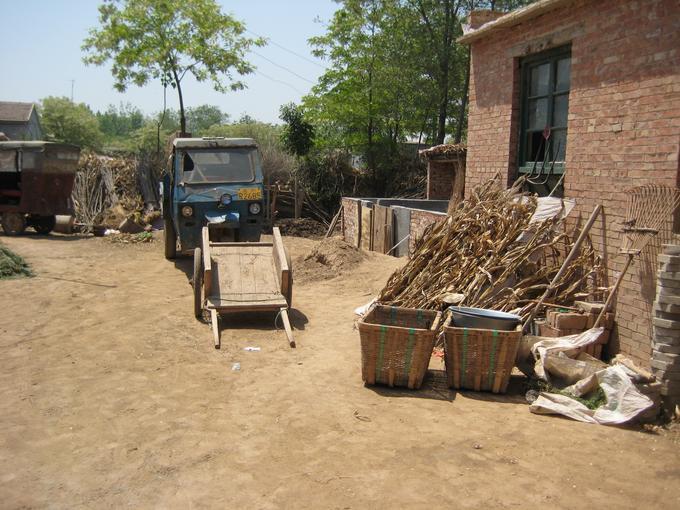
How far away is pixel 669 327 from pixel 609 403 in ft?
2.62

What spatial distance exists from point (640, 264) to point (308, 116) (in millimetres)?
22286

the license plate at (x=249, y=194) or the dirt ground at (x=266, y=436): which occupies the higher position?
the license plate at (x=249, y=194)

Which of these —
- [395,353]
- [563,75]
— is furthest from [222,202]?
[395,353]

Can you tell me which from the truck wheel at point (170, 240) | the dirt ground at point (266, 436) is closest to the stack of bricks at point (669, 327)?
the dirt ground at point (266, 436)

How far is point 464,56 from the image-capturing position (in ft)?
79.3

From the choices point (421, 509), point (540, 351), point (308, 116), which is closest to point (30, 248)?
point (540, 351)

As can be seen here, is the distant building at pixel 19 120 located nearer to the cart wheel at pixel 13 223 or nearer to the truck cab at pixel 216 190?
the cart wheel at pixel 13 223

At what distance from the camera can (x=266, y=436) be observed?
4746 mm

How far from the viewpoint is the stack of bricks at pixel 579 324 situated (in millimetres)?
6469

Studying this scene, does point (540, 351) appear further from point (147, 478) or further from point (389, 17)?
point (389, 17)

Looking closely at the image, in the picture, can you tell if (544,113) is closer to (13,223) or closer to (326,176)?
(13,223)

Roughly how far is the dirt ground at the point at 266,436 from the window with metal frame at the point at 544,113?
3437 mm

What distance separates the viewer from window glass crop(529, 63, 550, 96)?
27.6 feet

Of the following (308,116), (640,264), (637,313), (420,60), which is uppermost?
(420,60)
